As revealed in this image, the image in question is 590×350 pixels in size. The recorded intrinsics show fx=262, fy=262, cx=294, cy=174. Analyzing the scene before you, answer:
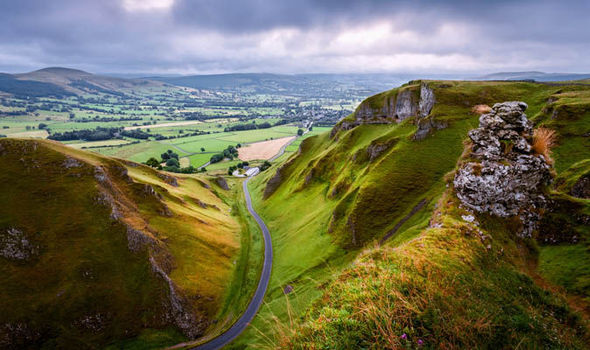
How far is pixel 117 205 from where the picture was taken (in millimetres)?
60156

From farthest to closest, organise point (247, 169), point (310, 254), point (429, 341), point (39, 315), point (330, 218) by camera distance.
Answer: point (247, 169) < point (330, 218) < point (310, 254) < point (39, 315) < point (429, 341)

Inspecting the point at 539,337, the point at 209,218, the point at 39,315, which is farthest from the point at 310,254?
the point at 539,337

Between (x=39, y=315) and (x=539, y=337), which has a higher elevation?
(x=539, y=337)

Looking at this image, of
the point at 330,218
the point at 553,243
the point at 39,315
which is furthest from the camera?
the point at 330,218

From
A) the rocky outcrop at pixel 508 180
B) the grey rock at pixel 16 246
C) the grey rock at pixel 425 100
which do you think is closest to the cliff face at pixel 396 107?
the grey rock at pixel 425 100

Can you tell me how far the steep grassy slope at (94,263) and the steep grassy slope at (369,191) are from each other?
1488cm

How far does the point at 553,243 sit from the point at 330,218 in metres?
49.1

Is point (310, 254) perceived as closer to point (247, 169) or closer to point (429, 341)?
point (429, 341)

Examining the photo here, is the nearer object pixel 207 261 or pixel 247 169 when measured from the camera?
pixel 207 261

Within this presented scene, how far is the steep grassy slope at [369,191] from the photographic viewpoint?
52.2m

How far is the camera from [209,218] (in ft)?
279

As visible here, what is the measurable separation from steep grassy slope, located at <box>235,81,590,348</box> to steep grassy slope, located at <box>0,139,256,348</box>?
14.9m

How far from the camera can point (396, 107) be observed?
113312 mm

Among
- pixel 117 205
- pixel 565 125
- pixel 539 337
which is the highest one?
pixel 565 125
